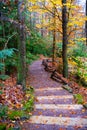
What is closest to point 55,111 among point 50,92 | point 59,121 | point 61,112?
point 61,112

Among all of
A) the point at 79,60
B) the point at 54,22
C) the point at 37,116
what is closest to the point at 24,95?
the point at 37,116

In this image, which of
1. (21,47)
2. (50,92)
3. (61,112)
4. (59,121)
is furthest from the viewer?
(50,92)

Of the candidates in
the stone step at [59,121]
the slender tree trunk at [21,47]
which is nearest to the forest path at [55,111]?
the stone step at [59,121]

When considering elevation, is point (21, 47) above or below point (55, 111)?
above

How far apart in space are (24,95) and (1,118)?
9.07ft

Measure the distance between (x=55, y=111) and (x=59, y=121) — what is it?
1042 mm

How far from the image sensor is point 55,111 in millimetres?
8859

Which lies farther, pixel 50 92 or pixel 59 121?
pixel 50 92

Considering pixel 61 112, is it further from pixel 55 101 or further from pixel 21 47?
pixel 21 47

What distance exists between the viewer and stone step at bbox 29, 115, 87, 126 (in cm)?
763

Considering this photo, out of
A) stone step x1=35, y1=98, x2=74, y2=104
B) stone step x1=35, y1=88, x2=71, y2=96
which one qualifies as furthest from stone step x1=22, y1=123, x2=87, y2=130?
stone step x1=35, y1=88, x2=71, y2=96

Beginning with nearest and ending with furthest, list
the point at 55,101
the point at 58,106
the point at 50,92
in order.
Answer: the point at 58,106
the point at 55,101
the point at 50,92

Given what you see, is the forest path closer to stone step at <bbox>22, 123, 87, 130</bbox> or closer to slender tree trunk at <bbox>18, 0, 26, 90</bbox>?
stone step at <bbox>22, 123, 87, 130</bbox>

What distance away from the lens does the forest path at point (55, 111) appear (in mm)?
7457
